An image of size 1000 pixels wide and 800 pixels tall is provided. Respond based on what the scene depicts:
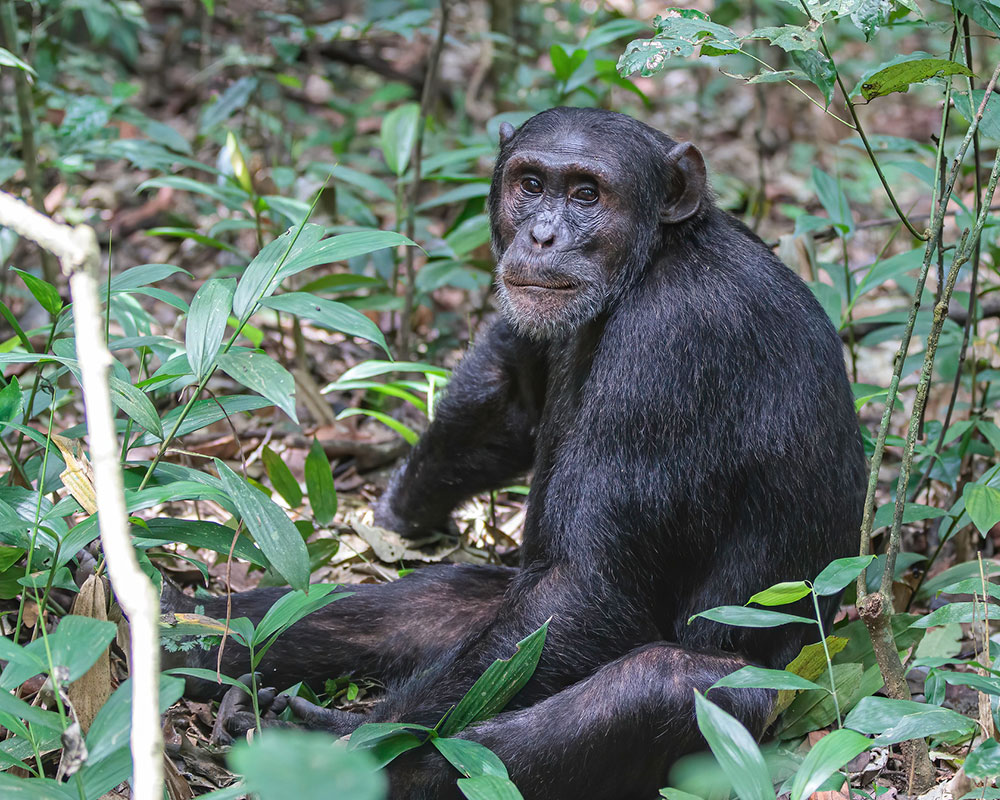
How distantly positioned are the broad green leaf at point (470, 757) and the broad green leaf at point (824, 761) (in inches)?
38.2

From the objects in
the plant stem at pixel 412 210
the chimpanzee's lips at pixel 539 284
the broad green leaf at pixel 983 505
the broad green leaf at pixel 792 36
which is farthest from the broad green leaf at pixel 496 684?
the plant stem at pixel 412 210

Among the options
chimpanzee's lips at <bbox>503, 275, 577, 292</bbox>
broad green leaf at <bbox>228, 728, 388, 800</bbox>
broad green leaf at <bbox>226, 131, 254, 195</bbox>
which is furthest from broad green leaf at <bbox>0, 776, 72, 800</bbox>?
broad green leaf at <bbox>226, 131, 254, 195</bbox>

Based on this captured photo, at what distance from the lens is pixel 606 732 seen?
3.87m

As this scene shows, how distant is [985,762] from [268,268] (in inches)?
107

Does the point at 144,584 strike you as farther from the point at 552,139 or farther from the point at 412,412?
the point at 412,412

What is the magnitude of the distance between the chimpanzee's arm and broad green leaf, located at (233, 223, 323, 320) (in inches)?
74.2

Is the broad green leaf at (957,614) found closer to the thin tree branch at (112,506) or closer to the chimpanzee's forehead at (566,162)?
the chimpanzee's forehead at (566,162)

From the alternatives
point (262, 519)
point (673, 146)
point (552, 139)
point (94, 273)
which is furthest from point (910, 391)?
point (94, 273)

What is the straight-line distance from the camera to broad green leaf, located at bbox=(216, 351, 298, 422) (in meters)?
3.39

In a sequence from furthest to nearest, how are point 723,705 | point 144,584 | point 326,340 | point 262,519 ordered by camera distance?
1. point 326,340
2. point 723,705
3. point 262,519
4. point 144,584

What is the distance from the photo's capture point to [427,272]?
709 cm

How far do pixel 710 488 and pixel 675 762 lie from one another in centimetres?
106

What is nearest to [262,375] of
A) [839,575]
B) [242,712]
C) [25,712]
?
[25,712]

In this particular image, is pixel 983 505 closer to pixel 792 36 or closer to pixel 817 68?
pixel 817 68
